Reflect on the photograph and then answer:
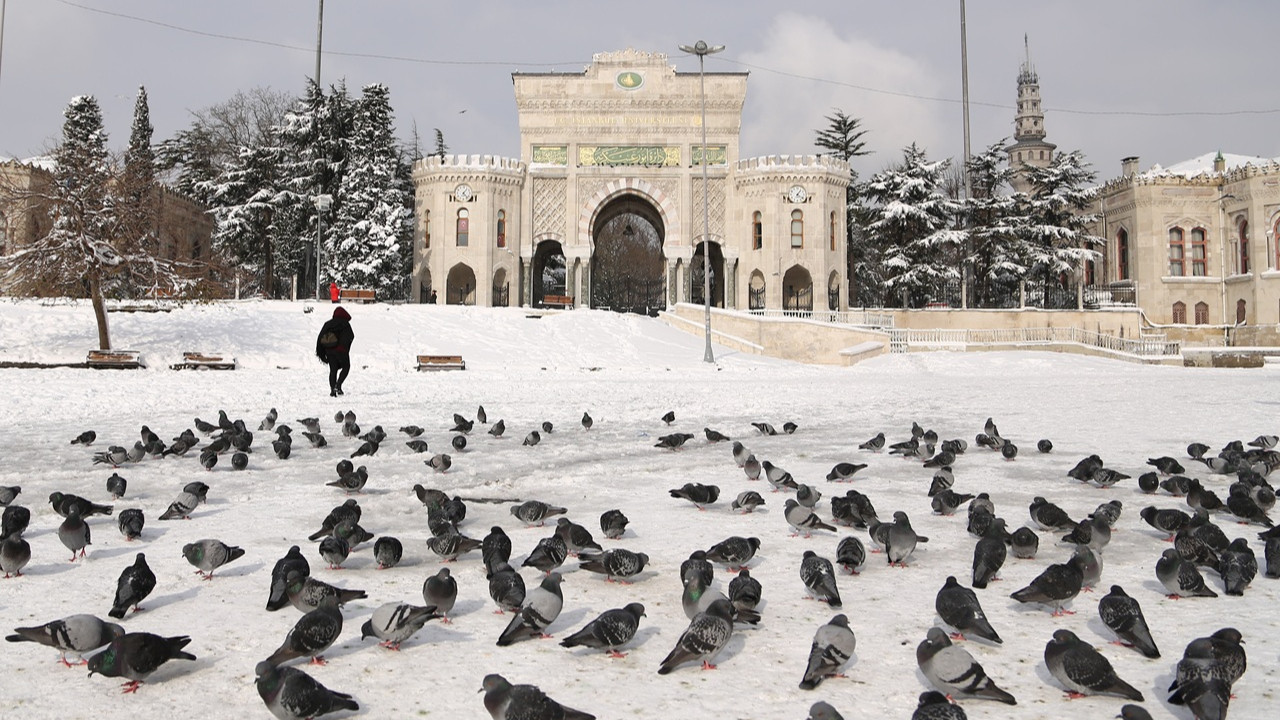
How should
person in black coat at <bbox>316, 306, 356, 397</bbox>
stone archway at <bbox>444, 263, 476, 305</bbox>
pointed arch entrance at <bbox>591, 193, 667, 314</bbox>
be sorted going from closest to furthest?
person in black coat at <bbox>316, 306, 356, 397</bbox>, stone archway at <bbox>444, 263, 476, 305</bbox>, pointed arch entrance at <bbox>591, 193, 667, 314</bbox>

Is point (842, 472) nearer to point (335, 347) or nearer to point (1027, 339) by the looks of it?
point (335, 347)

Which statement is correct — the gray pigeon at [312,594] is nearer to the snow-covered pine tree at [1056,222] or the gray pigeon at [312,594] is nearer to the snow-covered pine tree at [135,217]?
the snow-covered pine tree at [135,217]

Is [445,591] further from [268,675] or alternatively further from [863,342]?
[863,342]

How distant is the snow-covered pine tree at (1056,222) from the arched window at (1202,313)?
10.0 metres

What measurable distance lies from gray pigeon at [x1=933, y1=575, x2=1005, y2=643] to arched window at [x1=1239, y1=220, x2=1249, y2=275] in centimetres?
5029

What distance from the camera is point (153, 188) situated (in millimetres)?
26281

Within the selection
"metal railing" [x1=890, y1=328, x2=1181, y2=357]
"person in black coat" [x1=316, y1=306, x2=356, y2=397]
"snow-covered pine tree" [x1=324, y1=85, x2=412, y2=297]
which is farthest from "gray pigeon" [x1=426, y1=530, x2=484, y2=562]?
"snow-covered pine tree" [x1=324, y1=85, x2=412, y2=297]

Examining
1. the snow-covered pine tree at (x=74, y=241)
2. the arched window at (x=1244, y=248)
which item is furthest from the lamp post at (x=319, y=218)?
the arched window at (x=1244, y=248)

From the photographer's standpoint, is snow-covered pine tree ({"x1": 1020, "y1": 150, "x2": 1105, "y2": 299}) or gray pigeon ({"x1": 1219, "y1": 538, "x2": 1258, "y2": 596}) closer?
gray pigeon ({"x1": 1219, "y1": 538, "x2": 1258, "y2": 596})

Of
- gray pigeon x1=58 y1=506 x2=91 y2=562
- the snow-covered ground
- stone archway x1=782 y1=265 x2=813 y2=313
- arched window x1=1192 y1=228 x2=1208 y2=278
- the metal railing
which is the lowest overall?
the snow-covered ground

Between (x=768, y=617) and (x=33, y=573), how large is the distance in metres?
4.01

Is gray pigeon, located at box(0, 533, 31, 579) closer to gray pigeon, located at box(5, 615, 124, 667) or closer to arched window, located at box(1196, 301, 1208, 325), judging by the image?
gray pigeon, located at box(5, 615, 124, 667)

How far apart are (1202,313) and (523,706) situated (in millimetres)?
52676

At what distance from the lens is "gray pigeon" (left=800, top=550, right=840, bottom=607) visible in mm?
4180
